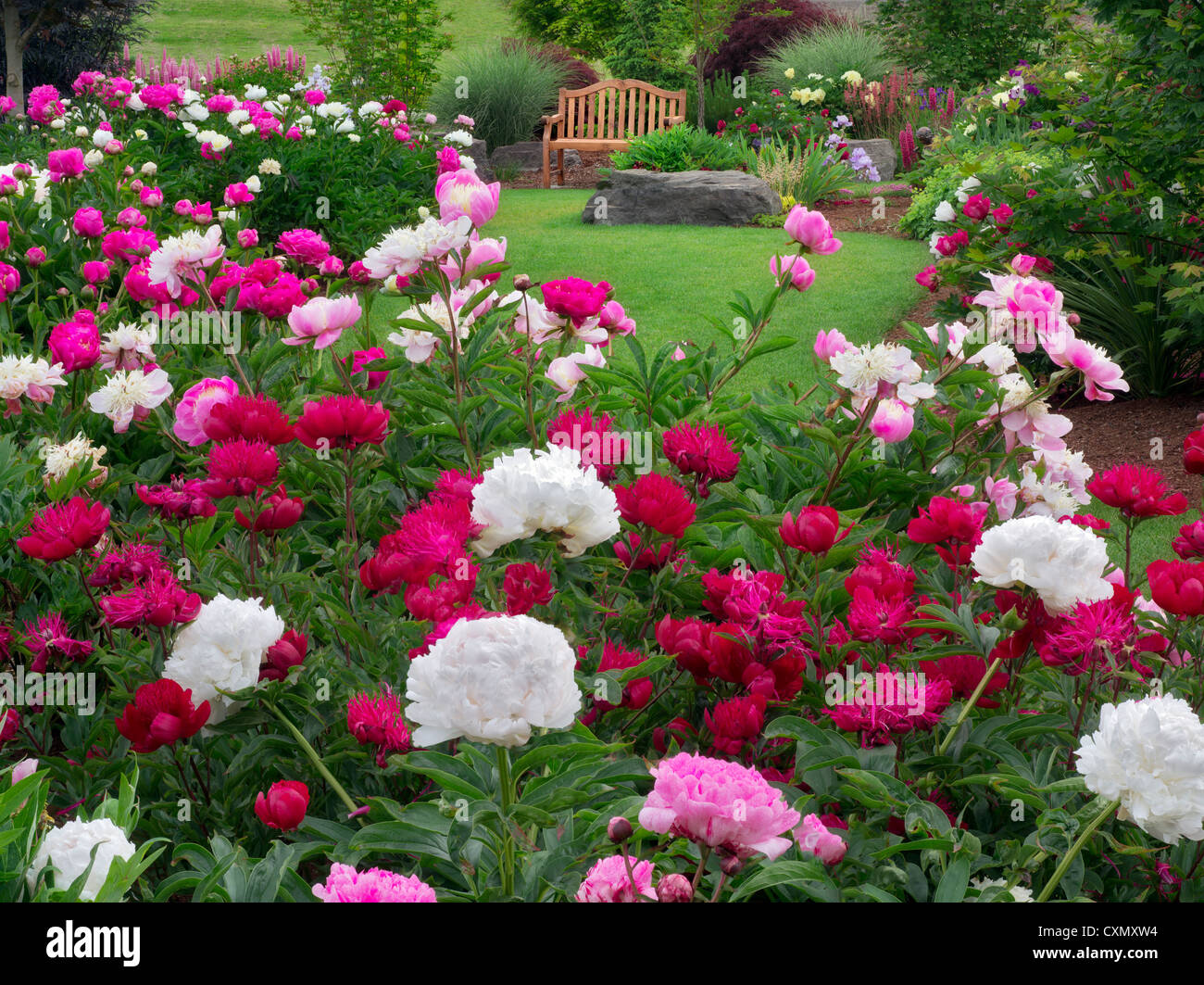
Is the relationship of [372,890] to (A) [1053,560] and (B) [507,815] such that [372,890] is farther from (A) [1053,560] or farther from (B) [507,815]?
(A) [1053,560]

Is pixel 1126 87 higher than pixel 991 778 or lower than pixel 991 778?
higher

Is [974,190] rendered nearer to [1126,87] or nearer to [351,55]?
[1126,87]

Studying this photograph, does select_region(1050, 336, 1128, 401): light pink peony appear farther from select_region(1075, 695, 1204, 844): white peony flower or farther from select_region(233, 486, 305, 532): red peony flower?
select_region(233, 486, 305, 532): red peony flower

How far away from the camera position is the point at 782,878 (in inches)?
43.5

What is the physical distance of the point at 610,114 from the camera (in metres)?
14.9

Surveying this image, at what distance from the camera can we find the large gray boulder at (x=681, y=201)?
10719mm

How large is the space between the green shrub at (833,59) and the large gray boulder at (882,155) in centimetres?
230

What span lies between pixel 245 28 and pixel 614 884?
40783mm

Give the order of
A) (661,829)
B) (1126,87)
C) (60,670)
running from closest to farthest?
(661,829)
(60,670)
(1126,87)

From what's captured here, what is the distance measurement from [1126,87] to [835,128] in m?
9.24

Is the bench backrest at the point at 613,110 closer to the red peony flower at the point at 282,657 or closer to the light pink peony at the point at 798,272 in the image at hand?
the light pink peony at the point at 798,272

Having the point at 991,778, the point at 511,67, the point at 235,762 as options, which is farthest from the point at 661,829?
the point at 511,67

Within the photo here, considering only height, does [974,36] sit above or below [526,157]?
above

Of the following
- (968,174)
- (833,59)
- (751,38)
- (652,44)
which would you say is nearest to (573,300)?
(968,174)
